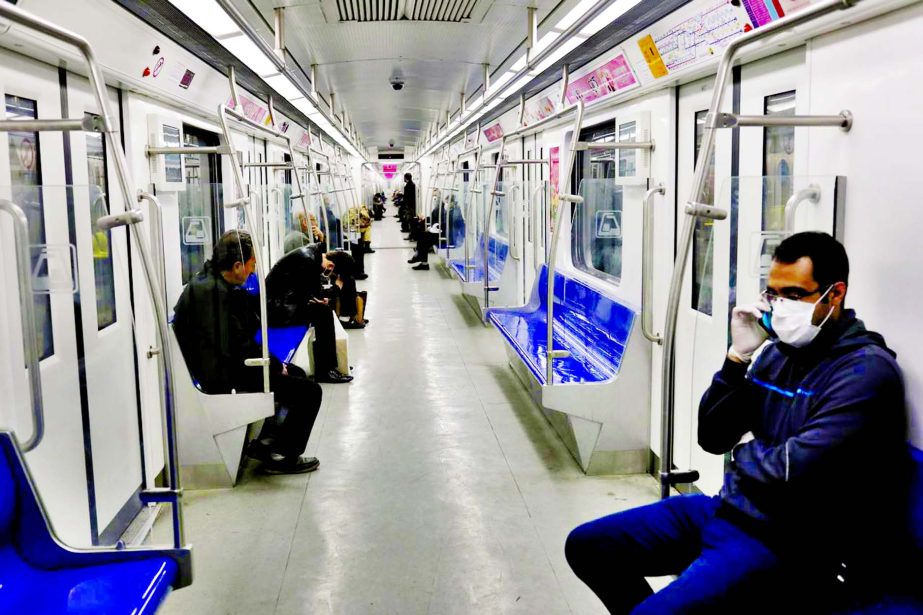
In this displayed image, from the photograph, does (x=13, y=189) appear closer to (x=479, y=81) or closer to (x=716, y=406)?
(x=716, y=406)

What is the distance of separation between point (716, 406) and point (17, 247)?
2037 mm

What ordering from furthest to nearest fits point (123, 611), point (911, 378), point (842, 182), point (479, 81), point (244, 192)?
point (479, 81)
point (244, 192)
point (842, 182)
point (911, 378)
point (123, 611)

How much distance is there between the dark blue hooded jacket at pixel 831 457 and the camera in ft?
6.68

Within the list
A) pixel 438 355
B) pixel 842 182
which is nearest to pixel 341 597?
pixel 842 182

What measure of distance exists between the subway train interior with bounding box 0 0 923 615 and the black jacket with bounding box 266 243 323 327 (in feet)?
0.07

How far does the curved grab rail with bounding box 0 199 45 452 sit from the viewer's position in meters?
2.25

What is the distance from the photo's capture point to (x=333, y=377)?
6.55m

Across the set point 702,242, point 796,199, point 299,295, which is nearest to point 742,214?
point 796,199

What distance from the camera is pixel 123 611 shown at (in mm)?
2135

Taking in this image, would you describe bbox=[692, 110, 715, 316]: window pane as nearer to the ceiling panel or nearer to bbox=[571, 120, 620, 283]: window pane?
bbox=[571, 120, 620, 283]: window pane

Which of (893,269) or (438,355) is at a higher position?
(893,269)

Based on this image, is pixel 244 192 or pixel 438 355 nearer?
pixel 244 192

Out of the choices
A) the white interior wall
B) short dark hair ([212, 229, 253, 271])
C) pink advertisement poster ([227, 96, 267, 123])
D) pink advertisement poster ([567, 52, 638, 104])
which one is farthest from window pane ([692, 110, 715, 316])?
pink advertisement poster ([227, 96, 267, 123])

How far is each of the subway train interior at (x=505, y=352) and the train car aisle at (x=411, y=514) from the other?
0.02m
